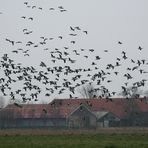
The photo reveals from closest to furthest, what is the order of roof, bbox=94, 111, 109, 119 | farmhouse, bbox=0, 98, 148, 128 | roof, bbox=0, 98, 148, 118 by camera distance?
farmhouse, bbox=0, 98, 148, 128
roof, bbox=0, 98, 148, 118
roof, bbox=94, 111, 109, 119

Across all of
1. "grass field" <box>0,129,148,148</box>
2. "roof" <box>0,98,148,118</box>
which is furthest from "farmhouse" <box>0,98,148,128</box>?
"grass field" <box>0,129,148,148</box>

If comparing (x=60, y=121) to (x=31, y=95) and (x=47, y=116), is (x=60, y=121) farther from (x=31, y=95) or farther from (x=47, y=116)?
(x=31, y=95)

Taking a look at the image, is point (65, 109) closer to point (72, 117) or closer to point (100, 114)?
point (72, 117)

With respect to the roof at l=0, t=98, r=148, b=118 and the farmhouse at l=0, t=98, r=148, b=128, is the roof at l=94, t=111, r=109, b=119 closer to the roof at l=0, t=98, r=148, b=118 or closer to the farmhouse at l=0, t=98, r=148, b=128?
the farmhouse at l=0, t=98, r=148, b=128

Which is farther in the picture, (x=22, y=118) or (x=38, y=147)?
(x=22, y=118)

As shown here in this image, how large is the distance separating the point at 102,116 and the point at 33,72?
7734 centimetres

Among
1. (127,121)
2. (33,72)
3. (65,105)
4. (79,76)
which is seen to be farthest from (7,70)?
(65,105)

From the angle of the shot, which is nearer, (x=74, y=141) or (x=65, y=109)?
(x=74, y=141)

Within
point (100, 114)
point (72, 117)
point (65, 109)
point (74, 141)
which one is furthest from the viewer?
point (65, 109)

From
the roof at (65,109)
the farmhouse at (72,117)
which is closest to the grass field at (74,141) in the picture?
the farmhouse at (72,117)

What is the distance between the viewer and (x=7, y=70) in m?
39.0

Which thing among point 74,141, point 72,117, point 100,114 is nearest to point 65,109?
point 72,117

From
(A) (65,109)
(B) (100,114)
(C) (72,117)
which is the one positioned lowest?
(C) (72,117)

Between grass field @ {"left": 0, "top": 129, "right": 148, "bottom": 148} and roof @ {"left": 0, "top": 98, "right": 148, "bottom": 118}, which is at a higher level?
roof @ {"left": 0, "top": 98, "right": 148, "bottom": 118}
